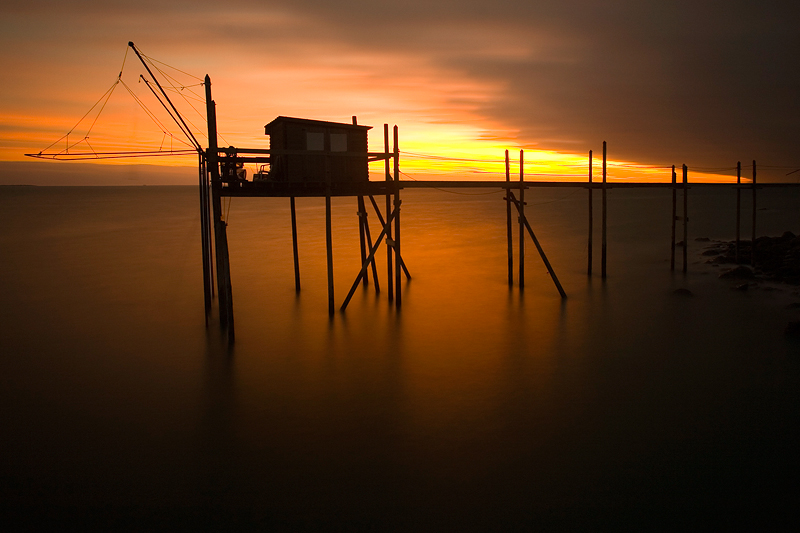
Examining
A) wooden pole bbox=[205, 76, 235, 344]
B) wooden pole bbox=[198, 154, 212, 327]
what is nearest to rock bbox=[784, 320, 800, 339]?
wooden pole bbox=[205, 76, 235, 344]

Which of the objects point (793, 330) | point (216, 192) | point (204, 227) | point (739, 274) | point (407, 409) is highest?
point (216, 192)

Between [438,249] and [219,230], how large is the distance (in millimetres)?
22339

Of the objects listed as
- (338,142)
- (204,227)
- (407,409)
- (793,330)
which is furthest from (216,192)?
(793,330)

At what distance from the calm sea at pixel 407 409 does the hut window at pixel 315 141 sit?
4733mm

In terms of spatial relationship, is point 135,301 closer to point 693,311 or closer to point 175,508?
point 175,508

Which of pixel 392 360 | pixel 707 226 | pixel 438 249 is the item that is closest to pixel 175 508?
pixel 392 360

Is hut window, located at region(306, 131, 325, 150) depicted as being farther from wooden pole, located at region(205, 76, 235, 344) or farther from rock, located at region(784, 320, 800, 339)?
rock, located at region(784, 320, 800, 339)

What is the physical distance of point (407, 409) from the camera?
9.62 metres

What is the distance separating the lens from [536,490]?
7.01 metres

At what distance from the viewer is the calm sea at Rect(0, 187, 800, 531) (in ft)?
22.1

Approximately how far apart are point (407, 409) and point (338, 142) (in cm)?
794

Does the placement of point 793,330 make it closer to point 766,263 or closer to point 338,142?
point 766,263

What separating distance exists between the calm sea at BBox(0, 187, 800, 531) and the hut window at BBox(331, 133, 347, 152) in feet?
15.3

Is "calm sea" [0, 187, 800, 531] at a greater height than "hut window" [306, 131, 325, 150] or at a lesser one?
lesser
